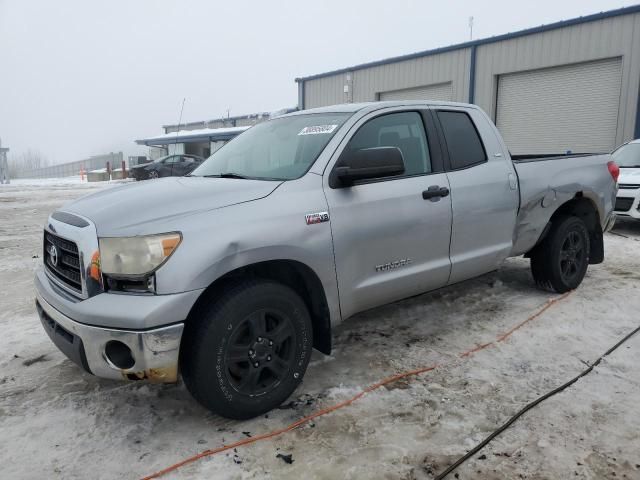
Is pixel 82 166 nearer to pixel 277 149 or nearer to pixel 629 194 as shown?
pixel 629 194

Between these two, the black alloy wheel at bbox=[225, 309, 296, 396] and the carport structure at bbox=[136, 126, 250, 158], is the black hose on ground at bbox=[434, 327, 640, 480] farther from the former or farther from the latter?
the carport structure at bbox=[136, 126, 250, 158]

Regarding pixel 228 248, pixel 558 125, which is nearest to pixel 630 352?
pixel 228 248

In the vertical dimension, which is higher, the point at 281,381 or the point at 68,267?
the point at 68,267

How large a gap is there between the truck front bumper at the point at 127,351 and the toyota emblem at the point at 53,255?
0.52m

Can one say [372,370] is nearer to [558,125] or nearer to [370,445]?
[370,445]

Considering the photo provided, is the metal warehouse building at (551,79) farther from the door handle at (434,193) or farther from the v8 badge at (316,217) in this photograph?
the v8 badge at (316,217)

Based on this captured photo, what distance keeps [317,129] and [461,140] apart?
1315mm

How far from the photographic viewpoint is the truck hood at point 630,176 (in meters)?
8.20

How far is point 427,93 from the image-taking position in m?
19.4

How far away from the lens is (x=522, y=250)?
4477mm

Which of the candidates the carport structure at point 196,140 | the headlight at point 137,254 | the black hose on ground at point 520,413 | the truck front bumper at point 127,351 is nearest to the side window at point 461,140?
the black hose on ground at point 520,413

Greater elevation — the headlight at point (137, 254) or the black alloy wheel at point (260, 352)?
the headlight at point (137, 254)

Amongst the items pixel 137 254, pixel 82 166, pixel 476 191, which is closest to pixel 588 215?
pixel 476 191

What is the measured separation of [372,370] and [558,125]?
49.7ft
